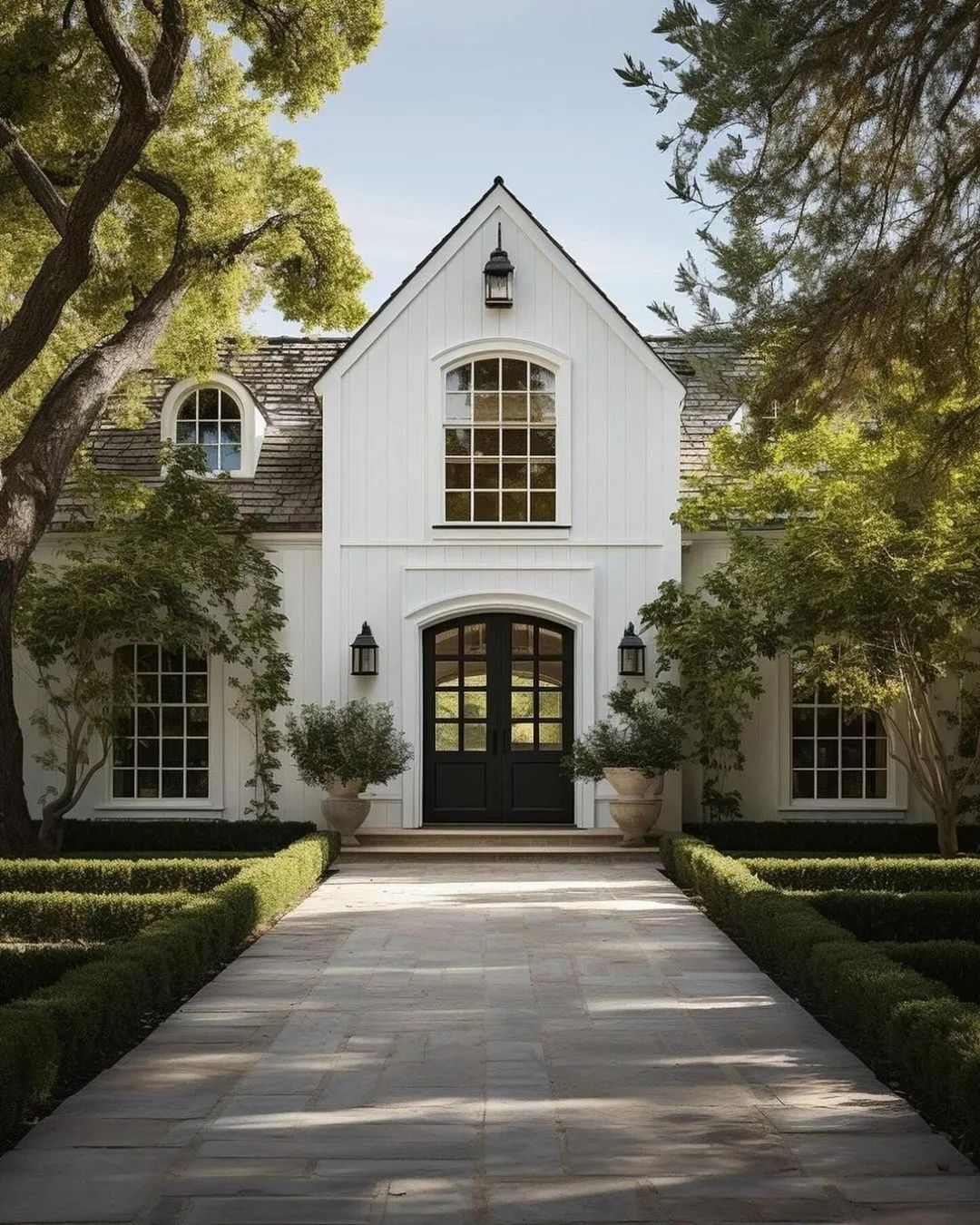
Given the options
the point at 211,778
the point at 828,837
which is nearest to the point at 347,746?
the point at 211,778

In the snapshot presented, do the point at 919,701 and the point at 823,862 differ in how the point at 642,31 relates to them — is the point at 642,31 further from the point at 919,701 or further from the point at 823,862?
the point at 919,701

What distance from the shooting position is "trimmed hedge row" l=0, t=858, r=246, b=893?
42.6ft

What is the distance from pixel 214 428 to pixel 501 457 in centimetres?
389

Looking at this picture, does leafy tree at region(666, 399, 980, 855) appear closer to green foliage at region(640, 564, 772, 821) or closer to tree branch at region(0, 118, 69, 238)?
green foliage at region(640, 564, 772, 821)

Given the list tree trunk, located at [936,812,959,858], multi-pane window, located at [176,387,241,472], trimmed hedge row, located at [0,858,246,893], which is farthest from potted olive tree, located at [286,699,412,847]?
tree trunk, located at [936,812,959,858]

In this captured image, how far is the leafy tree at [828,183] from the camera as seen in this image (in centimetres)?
632

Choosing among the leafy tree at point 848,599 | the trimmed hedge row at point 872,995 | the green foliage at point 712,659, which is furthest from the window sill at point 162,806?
the trimmed hedge row at point 872,995

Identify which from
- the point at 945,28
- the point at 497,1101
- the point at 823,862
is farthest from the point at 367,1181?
the point at 823,862

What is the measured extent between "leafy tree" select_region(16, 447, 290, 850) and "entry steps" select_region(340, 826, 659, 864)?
1.71m

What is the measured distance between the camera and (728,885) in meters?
11.6

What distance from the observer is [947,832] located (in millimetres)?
16094

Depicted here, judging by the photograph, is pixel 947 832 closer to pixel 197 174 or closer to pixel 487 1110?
pixel 197 174

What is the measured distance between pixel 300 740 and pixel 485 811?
8.28 feet

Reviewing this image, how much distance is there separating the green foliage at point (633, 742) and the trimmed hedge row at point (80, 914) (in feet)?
21.2
